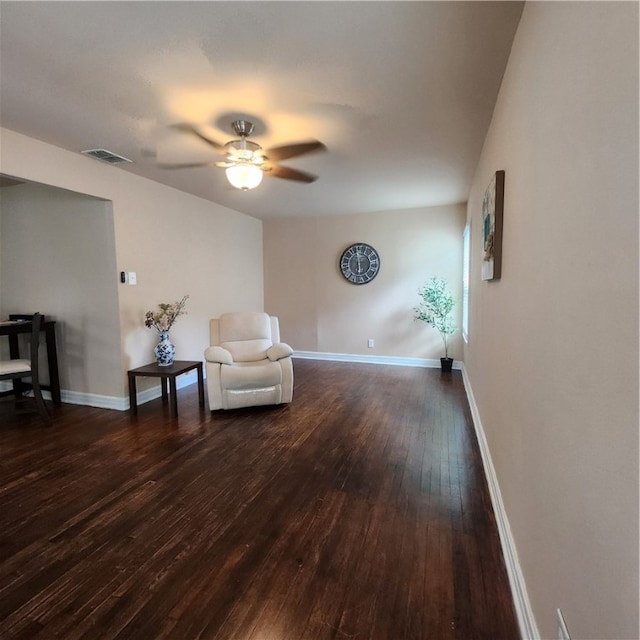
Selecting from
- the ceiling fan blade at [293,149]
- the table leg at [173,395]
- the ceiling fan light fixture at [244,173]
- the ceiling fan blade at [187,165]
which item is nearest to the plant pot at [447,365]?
the ceiling fan blade at [293,149]

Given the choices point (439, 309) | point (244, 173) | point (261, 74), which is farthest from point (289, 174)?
point (439, 309)

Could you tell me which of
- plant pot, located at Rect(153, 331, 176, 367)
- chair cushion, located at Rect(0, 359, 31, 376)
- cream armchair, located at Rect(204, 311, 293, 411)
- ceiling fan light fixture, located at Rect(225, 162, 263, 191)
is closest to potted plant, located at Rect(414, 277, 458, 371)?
cream armchair, located at Rect(204, 311, 293, 411)

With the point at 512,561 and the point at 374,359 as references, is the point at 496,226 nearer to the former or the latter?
the point at 512,561

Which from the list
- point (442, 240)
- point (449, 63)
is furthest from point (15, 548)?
point (442, 240)

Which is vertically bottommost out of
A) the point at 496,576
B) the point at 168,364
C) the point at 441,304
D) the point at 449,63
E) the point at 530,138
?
the point at 496,576

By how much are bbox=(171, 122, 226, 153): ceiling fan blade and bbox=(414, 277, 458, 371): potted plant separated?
3.34 meters

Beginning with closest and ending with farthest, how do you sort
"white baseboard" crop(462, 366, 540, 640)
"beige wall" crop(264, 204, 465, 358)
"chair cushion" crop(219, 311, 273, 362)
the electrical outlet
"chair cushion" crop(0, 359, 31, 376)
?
the electrical outlet
"white baseboard" crop(462, 366, 540, 640)
"chair cushion" crop(0, 359, 31, 376)
"chair cushion" crop(219, 311, 273, 362)
"beige wall" crop(264, 204, 465, 358)

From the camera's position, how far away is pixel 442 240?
5172 millimetres

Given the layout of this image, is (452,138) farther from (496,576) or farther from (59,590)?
(59,590)

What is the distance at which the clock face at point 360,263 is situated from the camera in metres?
5.52

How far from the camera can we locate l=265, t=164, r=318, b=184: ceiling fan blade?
339cm

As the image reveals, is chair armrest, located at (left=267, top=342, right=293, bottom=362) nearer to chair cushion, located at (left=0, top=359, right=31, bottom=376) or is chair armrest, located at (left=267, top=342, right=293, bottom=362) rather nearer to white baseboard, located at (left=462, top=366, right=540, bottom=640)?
white baseboard, located at (left=462, top=366, right=540, bottom=640)

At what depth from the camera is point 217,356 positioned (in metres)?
3.44

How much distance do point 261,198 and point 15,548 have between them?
4001 mm
